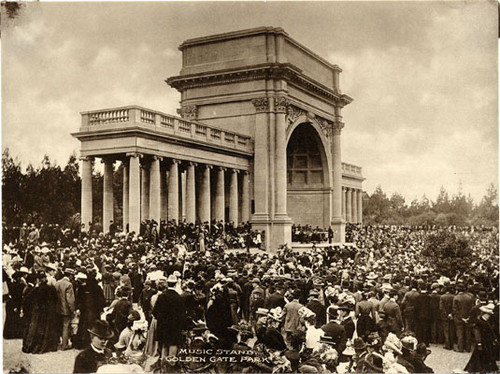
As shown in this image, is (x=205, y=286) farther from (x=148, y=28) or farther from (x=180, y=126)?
(x=180, y=126)

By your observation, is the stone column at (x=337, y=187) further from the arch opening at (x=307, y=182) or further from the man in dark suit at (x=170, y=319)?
the man in dark suit at (x=170, y=319)

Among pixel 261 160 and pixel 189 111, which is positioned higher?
pixel 189 111

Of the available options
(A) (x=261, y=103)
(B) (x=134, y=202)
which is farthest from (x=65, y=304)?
(A) (x=261, y=103)

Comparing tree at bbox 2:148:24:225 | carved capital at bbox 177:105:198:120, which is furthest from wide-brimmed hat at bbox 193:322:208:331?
carved capital at bbox 177:105:198:120

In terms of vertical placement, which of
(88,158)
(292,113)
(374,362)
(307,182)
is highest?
(292,113)

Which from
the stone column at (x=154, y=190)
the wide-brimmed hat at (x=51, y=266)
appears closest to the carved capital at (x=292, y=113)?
the stone column at (x=154, y=190)

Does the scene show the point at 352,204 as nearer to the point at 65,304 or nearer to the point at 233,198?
the point at 233,198
